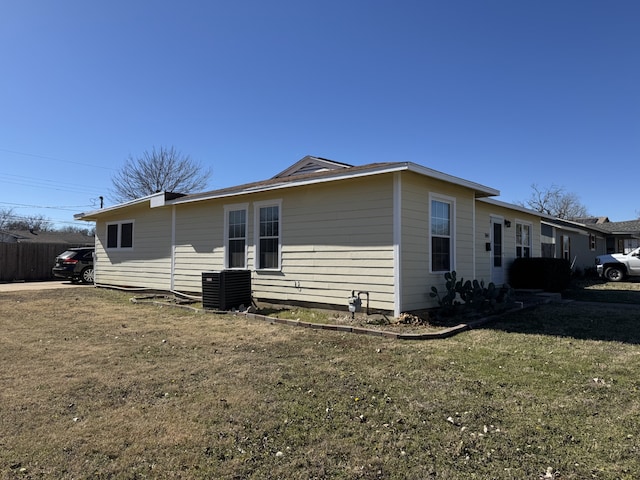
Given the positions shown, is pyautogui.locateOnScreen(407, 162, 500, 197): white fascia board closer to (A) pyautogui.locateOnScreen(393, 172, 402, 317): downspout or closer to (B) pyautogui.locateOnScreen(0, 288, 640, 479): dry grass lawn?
(A) pyautogui.locateOnScreen(393, 172, 402, 317): downspout

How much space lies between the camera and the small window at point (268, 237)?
9.52 meters

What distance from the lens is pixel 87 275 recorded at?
17.1m

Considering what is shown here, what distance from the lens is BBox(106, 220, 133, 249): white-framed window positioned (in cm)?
1407

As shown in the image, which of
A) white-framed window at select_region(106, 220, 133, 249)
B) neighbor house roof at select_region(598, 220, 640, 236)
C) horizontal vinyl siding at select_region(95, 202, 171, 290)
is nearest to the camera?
horizontal vinyl siding at select_region(95, 202, 171, 290)

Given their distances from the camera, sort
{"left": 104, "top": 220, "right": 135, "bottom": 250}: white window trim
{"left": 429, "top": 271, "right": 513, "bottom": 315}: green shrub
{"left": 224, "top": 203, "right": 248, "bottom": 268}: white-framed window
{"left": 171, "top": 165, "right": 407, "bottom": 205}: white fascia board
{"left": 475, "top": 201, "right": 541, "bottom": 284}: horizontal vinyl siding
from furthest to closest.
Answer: {"left": 104, "top": 220, "right": 135, "bottom": 250}: white window trim
{"left": 475, "top": 201, "right": 541, "bottom": 284}: horizontal vinyl siding
{"left": 224, "top": 203, "right": 248, "bottom": 268}: white-framed window
{"left": 429, "top": 271, "right": 513, "bottom": 315}: green shrub
{"left": 171, "top": 165, "right": 407, "bottom": 205}: white fascia board

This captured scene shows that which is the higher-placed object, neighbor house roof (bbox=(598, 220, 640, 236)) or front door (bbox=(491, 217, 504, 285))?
neighbor house roof (bbox=(598, 220, 640, 236))

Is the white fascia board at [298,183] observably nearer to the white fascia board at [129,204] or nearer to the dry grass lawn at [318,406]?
the white fascia board at [129,204]

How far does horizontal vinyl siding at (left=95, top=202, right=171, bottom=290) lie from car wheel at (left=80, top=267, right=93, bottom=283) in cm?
217

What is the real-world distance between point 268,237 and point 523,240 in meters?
9.79

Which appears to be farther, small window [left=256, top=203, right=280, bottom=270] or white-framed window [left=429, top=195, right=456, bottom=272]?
small window [left=256, top=203, right=280, bottom=270]

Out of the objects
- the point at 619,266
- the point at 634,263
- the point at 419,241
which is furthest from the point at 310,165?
the point at 634,263

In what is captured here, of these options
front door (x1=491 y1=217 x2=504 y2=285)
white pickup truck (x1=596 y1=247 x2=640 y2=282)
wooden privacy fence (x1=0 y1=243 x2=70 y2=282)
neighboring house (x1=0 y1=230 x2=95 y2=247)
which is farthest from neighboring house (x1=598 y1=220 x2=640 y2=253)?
neighboring house (x1=0 y1=230 x2=95 y2=247)

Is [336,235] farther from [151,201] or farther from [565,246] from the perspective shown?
[565,246]

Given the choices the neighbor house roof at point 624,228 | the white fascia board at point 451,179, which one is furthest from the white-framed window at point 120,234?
the neighbor house roof at point 624,228
